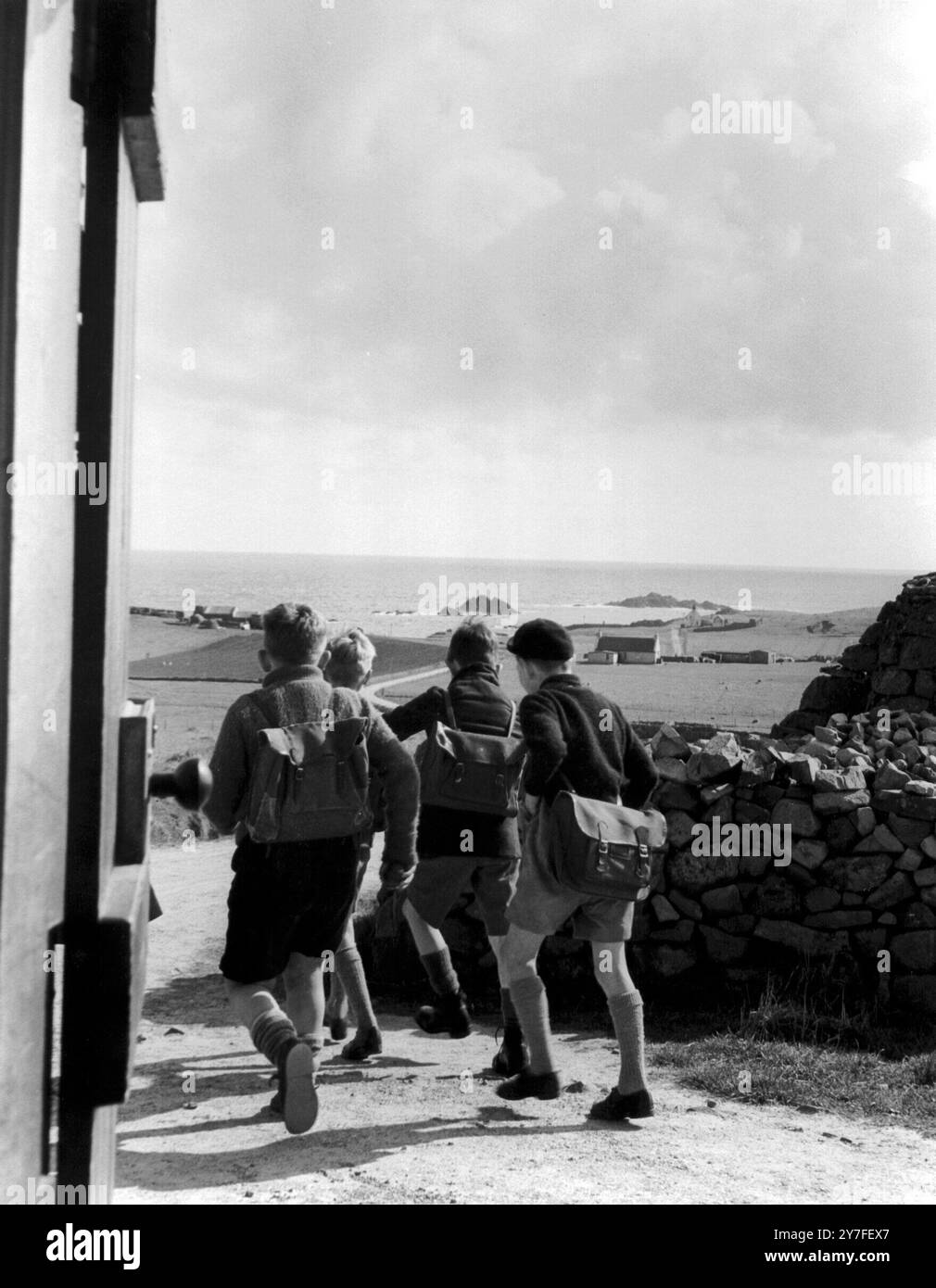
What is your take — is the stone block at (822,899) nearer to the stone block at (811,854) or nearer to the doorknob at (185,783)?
the stone block at (811,854)

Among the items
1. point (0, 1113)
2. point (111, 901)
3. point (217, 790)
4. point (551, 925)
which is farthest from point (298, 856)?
point (0, 1113)

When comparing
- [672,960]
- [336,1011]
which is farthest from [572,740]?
[672,960]

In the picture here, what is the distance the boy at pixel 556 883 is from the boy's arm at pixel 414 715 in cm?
55

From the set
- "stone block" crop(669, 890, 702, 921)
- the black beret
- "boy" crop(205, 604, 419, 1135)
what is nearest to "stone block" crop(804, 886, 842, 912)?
"stone block" crop(669, 890, 702, 921)

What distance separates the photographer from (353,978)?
4770 mm

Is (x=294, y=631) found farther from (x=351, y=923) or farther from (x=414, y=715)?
(x=351, y=923)

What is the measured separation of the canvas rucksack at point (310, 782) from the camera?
12.8ft

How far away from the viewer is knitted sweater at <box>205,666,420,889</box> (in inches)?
156

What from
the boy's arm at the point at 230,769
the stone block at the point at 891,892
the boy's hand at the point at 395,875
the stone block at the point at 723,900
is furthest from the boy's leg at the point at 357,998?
the stone block at the point at 891,892

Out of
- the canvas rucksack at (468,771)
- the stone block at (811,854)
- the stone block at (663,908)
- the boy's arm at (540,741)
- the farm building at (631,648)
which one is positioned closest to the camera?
the boy's arm at (540,741)

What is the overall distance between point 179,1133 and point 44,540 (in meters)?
3.56

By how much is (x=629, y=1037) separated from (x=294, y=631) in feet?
5.82
